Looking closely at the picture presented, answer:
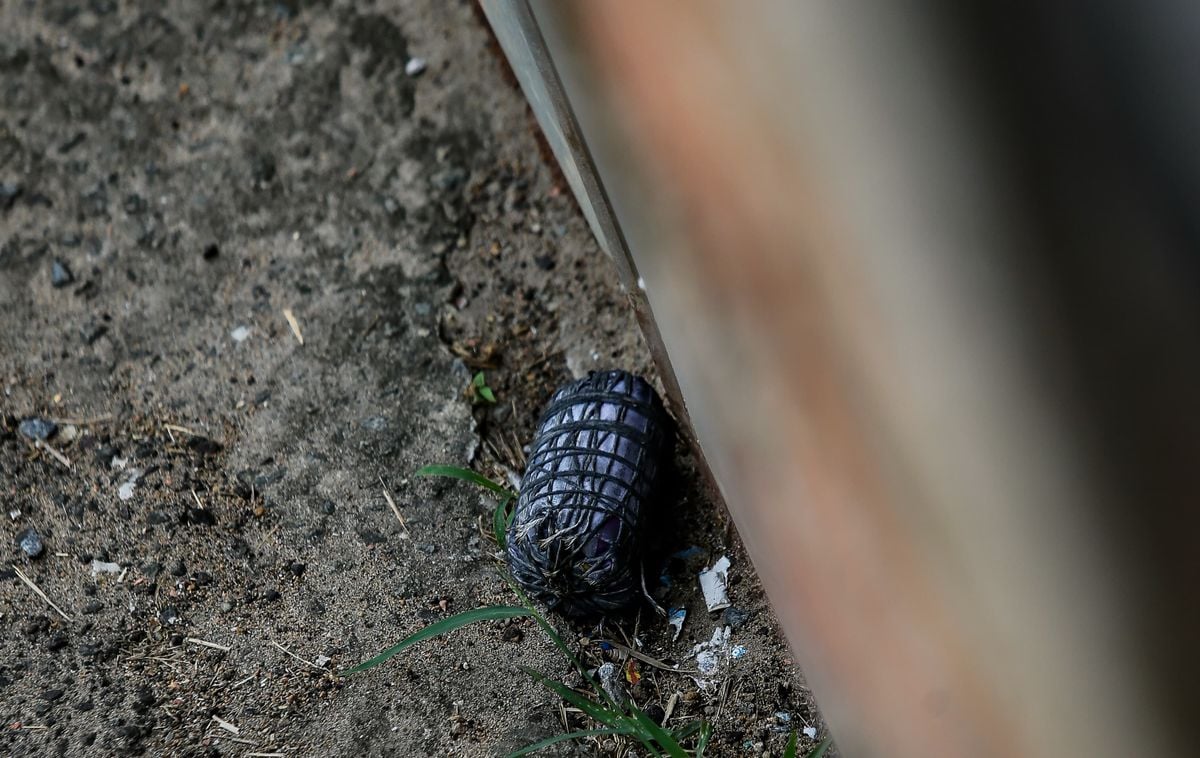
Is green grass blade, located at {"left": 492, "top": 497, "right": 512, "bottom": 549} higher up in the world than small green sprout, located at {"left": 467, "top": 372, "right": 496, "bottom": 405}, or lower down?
lower down

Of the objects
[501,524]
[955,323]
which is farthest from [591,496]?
[955,323]

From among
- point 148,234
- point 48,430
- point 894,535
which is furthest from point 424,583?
point 894,535

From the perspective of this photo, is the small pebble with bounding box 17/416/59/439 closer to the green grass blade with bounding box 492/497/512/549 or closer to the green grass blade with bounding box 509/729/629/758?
the green grass blade with bounding box 492/497/512/549

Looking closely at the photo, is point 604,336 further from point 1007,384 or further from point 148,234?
point 1007,384

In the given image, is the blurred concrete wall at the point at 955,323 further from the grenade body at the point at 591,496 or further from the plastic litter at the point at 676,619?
the plastic litter at the point at 676,619

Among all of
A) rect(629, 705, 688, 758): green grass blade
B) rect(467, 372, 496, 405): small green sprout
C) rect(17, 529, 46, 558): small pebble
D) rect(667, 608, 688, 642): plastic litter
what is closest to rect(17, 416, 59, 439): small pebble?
rect(17, 529, 46, 558): small pebble

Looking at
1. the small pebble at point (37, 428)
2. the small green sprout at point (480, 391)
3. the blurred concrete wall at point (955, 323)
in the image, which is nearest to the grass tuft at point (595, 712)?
the small green sprout at point (480, 391)
